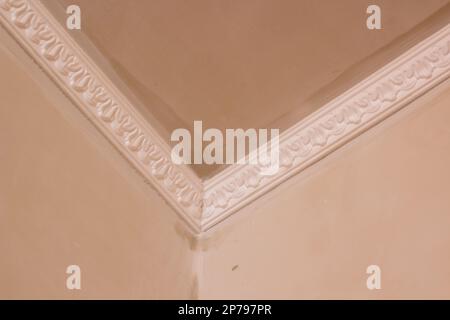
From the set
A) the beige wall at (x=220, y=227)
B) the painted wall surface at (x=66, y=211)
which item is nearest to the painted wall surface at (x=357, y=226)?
the beige wall at (x=220, y=227)

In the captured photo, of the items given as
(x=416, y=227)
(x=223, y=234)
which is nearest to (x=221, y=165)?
(x=223, y=234)

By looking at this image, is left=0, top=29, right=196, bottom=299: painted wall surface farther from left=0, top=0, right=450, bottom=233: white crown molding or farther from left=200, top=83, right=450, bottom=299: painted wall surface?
left=200, top=83, right=450, bottom=299: painted wall surface

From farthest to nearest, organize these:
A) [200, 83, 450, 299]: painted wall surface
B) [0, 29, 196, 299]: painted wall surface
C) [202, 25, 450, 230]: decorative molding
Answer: [202, 25, 450, 230]: decorative molding
[200, 83, 450, 299]: painted wall surface
[0, 29, 196, 299]: painted wall surface

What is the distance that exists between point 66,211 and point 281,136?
0.77 meters

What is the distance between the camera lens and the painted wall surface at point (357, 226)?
2.07 meters

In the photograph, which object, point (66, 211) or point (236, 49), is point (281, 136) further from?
point (66, 211)

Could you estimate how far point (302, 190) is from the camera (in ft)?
7.71

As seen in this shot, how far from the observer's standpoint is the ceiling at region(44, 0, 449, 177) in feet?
7.30

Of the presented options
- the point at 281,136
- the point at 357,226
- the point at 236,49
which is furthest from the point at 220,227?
the point at 236,49

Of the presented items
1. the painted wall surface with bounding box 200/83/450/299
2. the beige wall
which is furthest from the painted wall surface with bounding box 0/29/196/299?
the painted wall surface with bounding box 200/83/450/299

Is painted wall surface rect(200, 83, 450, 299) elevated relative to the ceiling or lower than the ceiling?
lower

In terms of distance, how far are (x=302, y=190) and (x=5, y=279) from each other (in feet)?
3.16

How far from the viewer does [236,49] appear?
2295 mm

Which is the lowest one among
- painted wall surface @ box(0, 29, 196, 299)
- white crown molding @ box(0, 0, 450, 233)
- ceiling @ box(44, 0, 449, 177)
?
painted wall surface @ box(0, 29, 196, 299)
